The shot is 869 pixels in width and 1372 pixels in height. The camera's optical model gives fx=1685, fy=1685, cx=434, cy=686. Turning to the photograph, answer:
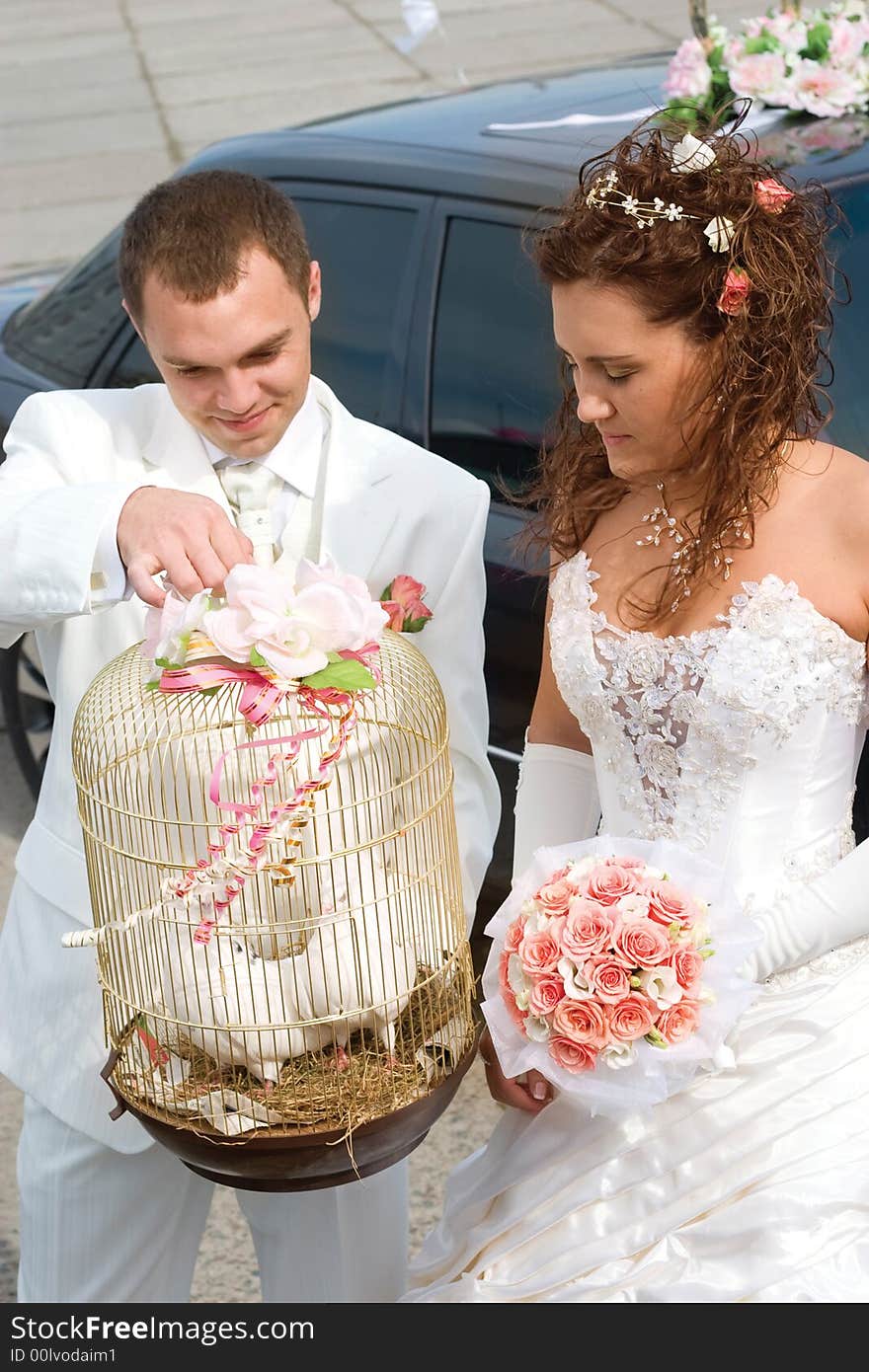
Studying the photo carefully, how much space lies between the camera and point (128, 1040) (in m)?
2.20

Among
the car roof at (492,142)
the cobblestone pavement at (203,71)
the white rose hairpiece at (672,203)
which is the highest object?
the white rose hairpiece at (672,203)

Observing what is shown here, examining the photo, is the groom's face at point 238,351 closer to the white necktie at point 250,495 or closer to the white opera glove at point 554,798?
the white necktie at point 250,495

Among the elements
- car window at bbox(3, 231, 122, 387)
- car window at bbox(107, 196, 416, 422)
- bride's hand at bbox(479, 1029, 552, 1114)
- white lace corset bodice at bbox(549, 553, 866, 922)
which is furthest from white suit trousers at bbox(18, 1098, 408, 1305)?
car window at bbox(3, 231, 122, 387)

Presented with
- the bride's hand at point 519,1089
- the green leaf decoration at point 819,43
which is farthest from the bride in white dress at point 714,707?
the green leaf decoration at point 819,43

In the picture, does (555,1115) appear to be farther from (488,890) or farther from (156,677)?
(488,890)

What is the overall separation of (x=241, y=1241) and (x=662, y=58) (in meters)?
3.18

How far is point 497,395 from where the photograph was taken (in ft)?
11.7

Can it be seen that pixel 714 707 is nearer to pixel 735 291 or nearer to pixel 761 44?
pixel 735 291

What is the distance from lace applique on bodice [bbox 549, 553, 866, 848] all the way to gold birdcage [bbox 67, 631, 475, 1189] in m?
0.25

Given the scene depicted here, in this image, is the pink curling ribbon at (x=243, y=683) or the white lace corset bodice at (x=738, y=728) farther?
the white lace corset bodice at (x=738, y=728)

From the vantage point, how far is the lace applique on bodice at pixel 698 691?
2.26 meters

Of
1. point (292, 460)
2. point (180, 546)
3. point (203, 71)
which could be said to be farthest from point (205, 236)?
point (203, 71)

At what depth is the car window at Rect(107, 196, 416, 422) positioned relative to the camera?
3754 mm

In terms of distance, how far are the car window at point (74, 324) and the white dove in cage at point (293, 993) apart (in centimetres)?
244
